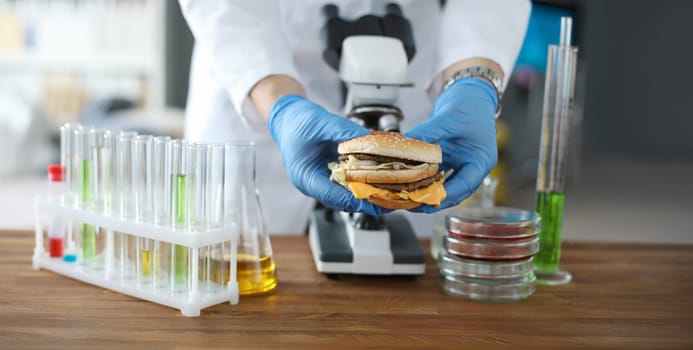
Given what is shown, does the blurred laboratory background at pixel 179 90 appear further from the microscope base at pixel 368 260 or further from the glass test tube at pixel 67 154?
the microscope base at pixel 368 260

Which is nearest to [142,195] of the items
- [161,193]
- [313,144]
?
[161,193]

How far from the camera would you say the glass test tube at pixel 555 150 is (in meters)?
1.37

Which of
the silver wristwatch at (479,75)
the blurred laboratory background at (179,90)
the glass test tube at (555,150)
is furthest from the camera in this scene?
the blurred laboratory background at (179,90)

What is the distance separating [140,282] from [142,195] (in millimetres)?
140

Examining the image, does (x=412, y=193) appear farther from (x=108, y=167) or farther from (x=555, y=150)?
(x=108, y=167)

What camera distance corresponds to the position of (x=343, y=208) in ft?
4.07

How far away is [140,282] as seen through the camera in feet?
3.97

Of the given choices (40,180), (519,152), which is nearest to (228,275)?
(40,180)

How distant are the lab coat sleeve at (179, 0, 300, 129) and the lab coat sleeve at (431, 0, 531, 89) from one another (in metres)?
0.35

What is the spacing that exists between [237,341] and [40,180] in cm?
501

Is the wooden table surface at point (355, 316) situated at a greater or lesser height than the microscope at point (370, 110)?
lesser

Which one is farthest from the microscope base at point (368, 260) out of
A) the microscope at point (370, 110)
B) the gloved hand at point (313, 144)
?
the gloved hand at point (313, 144)

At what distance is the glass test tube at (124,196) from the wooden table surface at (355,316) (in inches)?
2.2

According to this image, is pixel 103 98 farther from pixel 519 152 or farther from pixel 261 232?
pixel 261 232
